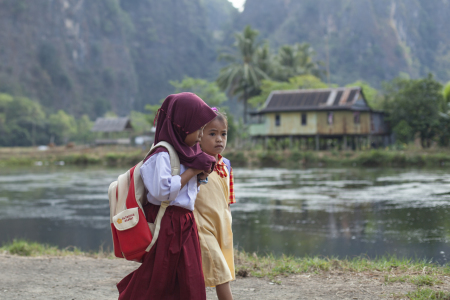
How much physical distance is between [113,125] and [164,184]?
58031 millimetres

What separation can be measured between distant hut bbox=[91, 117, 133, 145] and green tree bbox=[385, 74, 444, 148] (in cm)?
3263

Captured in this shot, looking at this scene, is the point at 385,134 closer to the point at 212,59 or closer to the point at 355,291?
the point at 355,291

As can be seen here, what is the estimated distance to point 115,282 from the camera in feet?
16.0

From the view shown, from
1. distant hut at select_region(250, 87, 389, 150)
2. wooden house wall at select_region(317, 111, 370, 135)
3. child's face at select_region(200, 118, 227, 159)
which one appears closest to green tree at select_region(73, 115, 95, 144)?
distant hut at select_region(250, 87, 389, 150)

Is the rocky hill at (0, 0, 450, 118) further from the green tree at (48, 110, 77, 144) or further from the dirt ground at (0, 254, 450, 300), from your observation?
the dirt ground at (0, 254, 450, 300)

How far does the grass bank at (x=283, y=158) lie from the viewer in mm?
27989

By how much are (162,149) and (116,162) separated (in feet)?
122

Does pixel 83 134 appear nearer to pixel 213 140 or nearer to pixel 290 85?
pixel 290 85

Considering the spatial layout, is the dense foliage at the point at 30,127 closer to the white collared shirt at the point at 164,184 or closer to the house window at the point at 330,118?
the house window at the point at 330,118

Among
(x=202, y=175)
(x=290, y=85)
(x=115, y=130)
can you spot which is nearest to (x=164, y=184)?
(x=202, y=175)

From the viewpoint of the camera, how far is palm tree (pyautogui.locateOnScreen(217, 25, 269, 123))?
49.2 meters

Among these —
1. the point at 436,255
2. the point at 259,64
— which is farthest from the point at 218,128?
the point at 259,64

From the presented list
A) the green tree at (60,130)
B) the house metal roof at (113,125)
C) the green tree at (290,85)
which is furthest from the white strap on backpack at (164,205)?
the green tree at (60,130)

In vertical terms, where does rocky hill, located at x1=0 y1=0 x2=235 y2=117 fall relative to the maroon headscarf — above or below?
above
